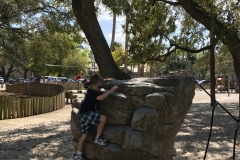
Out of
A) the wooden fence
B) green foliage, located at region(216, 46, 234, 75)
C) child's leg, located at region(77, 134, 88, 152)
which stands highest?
green foliage, located at region(216, 46, 234, 75)

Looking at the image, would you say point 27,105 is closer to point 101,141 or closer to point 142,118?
point 101,141

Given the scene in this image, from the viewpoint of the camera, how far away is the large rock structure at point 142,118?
442 centimetres

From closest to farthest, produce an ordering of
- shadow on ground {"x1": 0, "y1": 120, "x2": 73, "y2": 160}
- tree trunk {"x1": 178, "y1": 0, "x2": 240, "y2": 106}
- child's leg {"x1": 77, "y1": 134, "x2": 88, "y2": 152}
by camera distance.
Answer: child's leg {"x1": 77, "y1": 134, "x2": 88, "y2": 152}
shadow on ground {"x1": 0, "y1": 120, "x2": 73, "y2": 160}
tree trunk {"x1": 178, "y1": 0, "x2": 240, "y2": 106}

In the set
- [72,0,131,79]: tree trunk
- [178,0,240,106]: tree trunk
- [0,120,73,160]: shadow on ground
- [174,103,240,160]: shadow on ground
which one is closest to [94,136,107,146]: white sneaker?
[174,103,240,160]: shadow on ground

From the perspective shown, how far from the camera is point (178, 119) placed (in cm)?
482

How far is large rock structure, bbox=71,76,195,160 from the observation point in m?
4.42

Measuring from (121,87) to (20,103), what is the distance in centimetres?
974

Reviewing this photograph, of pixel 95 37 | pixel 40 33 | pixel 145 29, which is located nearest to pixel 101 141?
pixel 95 37

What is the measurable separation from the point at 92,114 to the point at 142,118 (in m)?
0.74

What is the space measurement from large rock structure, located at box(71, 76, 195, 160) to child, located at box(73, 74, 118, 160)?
10 centimetres

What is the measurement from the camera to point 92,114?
457 cm

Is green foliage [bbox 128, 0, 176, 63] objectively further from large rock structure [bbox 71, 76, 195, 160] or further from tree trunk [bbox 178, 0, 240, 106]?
large rock structure [bbox 71, 76, 195, 160]

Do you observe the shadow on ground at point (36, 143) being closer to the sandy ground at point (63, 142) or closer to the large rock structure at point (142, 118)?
the sandy ground at point (63, 142)

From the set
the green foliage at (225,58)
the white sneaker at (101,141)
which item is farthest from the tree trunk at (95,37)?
the green foliage at (225,58)
